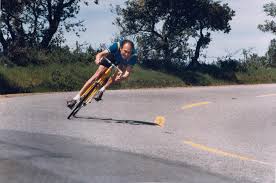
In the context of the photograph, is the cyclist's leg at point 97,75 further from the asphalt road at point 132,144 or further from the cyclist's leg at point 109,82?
the asphalt road at point 132,144

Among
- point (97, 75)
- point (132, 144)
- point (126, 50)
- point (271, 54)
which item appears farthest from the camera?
point (271, 54)

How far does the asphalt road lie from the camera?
562 cm

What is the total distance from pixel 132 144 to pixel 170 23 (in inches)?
1173

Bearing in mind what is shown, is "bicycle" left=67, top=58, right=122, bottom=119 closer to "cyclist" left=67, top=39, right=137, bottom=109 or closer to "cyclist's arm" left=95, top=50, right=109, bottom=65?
"cyclist" left=67, top=39, right=137, bottom=109

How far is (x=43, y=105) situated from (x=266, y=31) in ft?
158

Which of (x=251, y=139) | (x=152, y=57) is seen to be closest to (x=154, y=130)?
(x=251, y=139)

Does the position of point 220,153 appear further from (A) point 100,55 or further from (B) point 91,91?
(B) point 91,91

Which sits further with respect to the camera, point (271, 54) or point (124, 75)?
point (271, 54)

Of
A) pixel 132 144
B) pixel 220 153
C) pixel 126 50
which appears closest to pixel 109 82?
pixel 126 50

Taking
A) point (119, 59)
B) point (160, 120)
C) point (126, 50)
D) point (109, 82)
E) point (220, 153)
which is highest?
point (126, 50)

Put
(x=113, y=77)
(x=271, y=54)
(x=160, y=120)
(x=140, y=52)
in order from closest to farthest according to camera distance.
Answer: (x=113, y=77)
(x=160, y=120)
(x=140, y=52)
(x=271, y=54)

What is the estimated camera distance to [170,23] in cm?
3703

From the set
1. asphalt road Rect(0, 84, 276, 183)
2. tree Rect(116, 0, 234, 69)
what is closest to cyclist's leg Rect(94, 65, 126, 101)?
asphalt road Rect(0, 84, 276, 183)

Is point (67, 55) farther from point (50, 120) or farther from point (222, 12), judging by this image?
point (50, 120)
